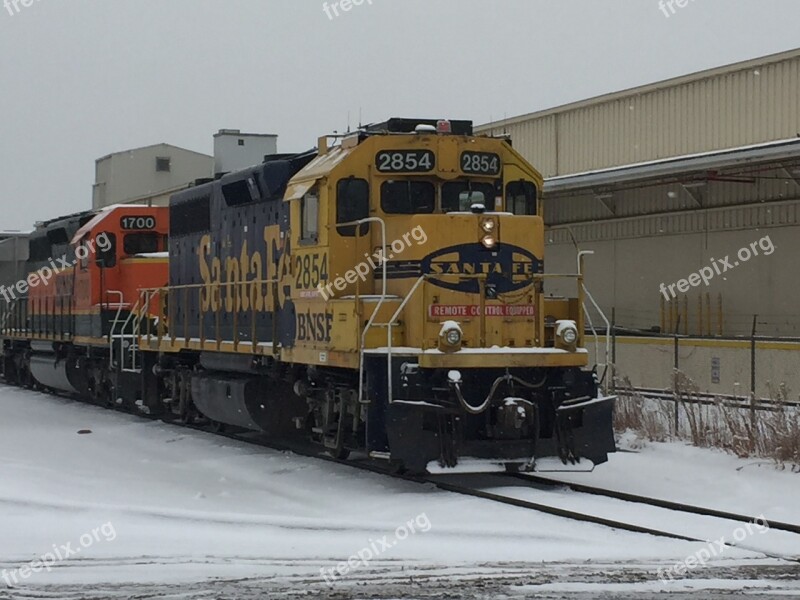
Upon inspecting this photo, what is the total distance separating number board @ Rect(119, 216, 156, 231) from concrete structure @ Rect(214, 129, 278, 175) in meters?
2.78

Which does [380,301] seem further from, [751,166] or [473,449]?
[751,166]

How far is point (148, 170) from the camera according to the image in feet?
181

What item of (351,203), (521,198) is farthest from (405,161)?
(521,198)

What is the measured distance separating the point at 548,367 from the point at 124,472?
487cm

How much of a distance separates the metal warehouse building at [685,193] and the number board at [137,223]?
7753mm

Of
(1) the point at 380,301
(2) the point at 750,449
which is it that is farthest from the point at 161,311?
(2) the point at 750,449

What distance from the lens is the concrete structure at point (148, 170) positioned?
54.8m

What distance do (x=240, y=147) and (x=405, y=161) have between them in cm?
1314

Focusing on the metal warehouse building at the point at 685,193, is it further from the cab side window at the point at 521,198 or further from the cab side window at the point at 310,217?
the cab side window at the point at 310,217

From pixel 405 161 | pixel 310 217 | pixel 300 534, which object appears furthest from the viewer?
pixel 310 217

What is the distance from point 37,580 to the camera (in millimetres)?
8008

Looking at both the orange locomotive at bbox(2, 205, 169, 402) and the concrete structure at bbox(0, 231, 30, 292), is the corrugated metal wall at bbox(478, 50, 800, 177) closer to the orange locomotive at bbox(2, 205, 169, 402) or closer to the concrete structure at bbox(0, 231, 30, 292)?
the orange locomotive at bbox(2, 205, 169, 402)

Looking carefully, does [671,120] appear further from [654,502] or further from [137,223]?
[654,502]

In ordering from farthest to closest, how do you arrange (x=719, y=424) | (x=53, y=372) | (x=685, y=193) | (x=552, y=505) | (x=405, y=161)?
(x=53, y=372) < (x=685, y=193) < (x=719, y=424) < (x=405, y=161) < (x=552, y=505)
